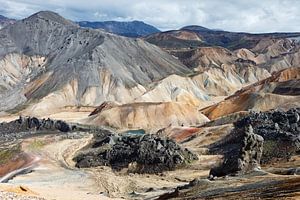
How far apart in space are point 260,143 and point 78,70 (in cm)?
10594

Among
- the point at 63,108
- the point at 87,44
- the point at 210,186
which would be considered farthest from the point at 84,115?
the point at 210,186

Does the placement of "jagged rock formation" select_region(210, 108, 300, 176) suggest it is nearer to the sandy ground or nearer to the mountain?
the sandy ground

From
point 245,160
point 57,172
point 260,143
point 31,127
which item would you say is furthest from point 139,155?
point 31,127

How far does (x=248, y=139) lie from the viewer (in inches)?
1998

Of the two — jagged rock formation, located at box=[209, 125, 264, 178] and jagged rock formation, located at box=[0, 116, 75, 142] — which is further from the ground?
jagged rock formation, located at box=[0, 116, 75, 142]

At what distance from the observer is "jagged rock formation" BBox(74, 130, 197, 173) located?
61031 millimetres

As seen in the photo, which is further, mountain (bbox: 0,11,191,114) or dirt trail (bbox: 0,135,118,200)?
mountain (bbox: 0,11,191,114)

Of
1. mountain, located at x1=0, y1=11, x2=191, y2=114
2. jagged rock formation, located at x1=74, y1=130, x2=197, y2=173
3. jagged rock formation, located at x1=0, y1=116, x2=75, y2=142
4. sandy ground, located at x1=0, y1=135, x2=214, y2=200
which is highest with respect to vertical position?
mountain, located at x1=0, y1=11, x2=191, y2=114

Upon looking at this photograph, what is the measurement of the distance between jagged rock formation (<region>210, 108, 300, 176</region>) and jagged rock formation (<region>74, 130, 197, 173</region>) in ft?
18.4

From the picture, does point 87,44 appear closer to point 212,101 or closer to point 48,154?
point 212,101

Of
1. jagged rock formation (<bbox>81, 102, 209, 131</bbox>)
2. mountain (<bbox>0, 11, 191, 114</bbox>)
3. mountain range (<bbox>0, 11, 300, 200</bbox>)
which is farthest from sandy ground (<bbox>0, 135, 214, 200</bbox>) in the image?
mountain (<bbox>0, 11, 191, 114</bbox>)

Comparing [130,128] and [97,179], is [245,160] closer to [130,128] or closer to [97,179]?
[97,179]

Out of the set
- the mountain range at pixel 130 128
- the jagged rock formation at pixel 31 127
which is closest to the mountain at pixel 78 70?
the mountain range at pixel 130 128

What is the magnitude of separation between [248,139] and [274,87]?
96.0m
